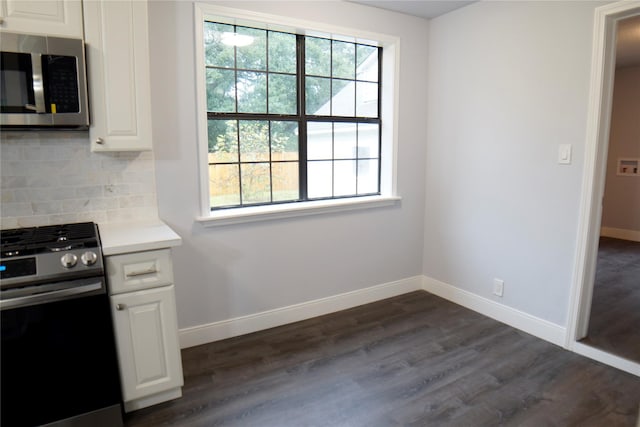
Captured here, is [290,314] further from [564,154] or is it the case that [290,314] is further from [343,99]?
[564,154]

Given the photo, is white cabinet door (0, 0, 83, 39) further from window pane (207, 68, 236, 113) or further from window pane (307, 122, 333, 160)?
window pane (307, 122, 333, 160)

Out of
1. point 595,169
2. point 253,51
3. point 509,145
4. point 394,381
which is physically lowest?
point 394,381

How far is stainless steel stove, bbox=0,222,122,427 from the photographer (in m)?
1.69

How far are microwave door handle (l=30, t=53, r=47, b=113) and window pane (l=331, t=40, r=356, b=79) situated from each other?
1.99 metres

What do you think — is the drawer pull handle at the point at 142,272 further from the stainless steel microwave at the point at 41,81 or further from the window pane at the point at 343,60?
the window pane at the point at 343,60

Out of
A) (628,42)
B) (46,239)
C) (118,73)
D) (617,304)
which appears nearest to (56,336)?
(46,239)

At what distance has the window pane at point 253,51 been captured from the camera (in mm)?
2816

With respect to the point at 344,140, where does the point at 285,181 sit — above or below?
below

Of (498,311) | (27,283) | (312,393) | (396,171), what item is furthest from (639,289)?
(27,283)

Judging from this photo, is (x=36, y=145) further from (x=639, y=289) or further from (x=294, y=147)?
(x=639, y=289)

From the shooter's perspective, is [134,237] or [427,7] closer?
[134,237]

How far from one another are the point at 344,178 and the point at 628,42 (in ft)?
11.9

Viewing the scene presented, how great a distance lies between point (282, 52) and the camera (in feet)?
9.76

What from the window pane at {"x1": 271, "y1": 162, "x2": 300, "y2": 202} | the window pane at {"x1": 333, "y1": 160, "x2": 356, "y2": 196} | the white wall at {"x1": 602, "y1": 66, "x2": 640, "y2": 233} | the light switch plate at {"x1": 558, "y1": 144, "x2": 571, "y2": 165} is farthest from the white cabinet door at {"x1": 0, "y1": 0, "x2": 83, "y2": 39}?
the white wall at {"x1": 602, "y1": 66, "x2": 640, "y2": 233}
